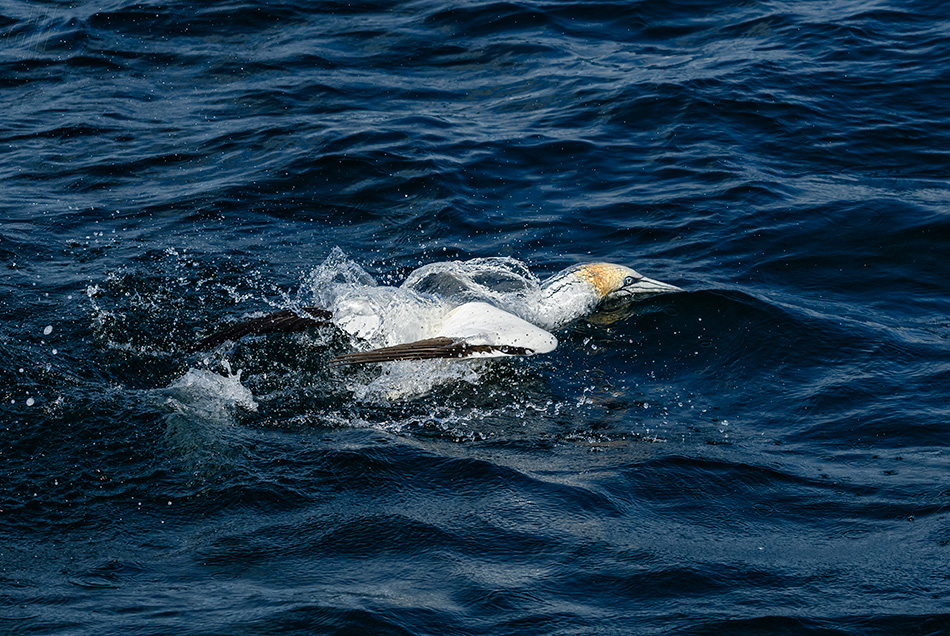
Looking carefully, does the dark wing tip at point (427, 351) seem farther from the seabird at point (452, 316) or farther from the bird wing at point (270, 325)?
the bird wing at point (270, 325)

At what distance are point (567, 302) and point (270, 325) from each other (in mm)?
2283

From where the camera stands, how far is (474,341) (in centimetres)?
679

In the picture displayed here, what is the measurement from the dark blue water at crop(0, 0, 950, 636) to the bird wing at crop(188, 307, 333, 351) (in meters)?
0.13

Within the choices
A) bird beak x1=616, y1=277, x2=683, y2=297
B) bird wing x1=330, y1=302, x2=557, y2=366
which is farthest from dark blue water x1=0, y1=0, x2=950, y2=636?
bird wing x1=330, y1=302, x2=557, y2=366

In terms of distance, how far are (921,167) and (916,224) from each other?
61.3 inches

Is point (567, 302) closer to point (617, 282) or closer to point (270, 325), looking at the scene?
point (617, 282)

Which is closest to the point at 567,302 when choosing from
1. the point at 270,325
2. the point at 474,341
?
the point at 474,341

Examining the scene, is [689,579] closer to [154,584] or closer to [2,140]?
[154,584]

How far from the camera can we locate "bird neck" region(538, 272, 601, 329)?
784 cm

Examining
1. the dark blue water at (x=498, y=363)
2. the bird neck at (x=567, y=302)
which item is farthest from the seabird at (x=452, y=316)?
the dark blue water at (x=498, y=363)

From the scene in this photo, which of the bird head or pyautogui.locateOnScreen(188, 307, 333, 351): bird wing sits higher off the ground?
pyautogui.locateOnScreen(188, 307, 333, 351): bird wing

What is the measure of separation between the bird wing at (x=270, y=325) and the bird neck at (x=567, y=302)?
1693 millimetres

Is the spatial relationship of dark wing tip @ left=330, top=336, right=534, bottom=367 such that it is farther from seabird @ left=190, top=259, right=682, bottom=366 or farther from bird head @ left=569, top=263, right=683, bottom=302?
bird head @ left=569, top=263, right=683, bottom=302

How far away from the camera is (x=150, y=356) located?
685cm
